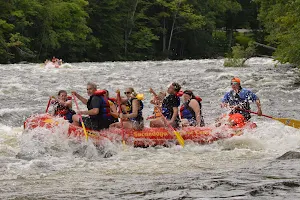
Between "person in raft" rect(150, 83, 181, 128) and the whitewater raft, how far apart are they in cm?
26

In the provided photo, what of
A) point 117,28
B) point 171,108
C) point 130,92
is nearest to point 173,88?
point 171,108

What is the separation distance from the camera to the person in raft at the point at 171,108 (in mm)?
10422

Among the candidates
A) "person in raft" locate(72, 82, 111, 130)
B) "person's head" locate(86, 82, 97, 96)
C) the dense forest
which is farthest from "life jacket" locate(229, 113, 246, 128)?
the dense forest

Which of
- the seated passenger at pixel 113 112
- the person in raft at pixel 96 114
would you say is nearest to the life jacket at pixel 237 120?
the seated passenger at pixel 113 112

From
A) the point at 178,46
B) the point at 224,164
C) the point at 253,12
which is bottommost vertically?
the point at 224,164

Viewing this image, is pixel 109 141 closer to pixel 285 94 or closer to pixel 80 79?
pixel 285 94

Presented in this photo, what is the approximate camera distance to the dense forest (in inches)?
1683

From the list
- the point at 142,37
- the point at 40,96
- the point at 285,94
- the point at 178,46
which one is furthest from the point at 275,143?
the point at 178,46

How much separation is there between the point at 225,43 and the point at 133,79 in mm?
39496

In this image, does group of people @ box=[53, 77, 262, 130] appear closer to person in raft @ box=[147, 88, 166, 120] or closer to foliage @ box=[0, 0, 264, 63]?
person in raft @ box=[147, 88, 166, 120]

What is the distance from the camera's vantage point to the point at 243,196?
19.0ft

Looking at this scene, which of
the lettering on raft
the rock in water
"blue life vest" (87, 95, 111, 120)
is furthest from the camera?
the lettering on raft

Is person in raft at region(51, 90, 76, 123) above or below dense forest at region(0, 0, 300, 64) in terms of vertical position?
below

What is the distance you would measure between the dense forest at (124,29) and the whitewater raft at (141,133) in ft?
70.0
